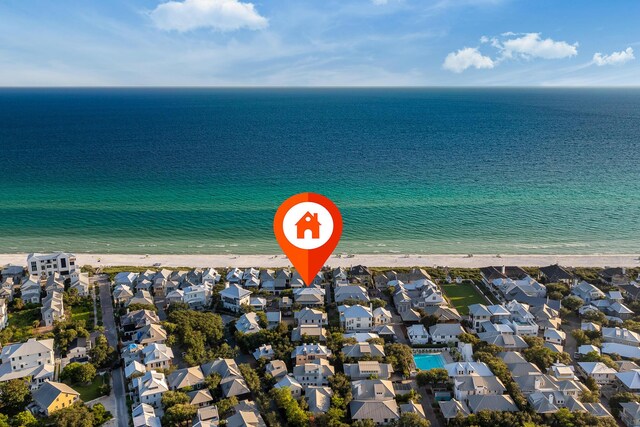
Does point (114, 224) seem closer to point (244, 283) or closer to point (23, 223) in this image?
point (23, 223)

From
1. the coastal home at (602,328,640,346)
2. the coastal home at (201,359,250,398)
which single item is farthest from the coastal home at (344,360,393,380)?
the coastal home at (602,328,640,346)

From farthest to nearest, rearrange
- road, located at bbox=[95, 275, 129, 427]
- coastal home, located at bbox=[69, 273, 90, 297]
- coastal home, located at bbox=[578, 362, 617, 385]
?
coastal home, located at bbox=[69, 273, 90, 297] → coastal home, located at bbox=[578, 362, 617, 385] → road, located at bbox=[95, 275, 129, 427]

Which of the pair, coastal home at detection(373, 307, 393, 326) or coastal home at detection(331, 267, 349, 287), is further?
coastal home at detection(331, 267, 349, 287)

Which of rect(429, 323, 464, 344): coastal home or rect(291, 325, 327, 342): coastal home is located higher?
rect(291, 325, 327, 342): coastal home

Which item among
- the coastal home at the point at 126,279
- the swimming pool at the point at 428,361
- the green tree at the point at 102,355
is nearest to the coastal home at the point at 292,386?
the swimming pool at the point at 428,361

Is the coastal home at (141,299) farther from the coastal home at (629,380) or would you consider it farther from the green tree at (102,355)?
the coastal home at (629,380)

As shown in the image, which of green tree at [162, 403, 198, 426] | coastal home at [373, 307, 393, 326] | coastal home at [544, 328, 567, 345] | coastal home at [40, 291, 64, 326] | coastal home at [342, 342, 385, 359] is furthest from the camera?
coastal home at [373, 307, 393, 326]

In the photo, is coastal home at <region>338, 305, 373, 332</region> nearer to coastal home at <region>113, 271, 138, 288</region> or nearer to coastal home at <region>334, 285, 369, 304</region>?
coastal home at <region>334, 285, 369, 304</region>

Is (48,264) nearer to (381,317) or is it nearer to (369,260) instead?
(369,260)
